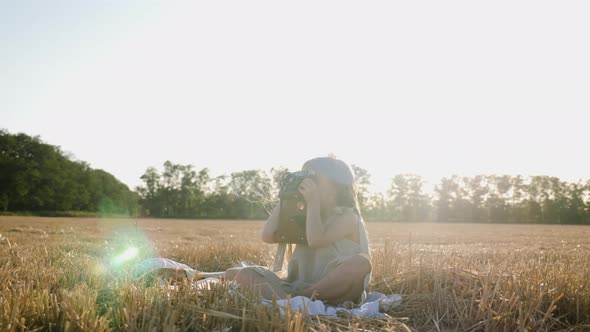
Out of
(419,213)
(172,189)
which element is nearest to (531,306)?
(419,213)

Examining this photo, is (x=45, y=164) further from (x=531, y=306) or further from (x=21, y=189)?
(x=531, y=306)

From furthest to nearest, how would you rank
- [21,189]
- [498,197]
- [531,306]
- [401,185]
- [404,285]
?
[401,185] < [498,197] < [21,189] < [404,285] < [531,306]

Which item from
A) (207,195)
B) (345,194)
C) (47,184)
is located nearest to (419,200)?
(207,195)

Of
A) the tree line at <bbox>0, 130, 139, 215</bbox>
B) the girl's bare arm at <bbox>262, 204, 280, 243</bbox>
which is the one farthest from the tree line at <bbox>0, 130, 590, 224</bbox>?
the girl's bare arm at <bbox>262, 204, 280, 243</bbox>

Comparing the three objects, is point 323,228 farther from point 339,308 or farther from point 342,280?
point 339,308

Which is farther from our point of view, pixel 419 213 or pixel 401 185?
pixel 401 185

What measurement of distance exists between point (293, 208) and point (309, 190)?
281mm

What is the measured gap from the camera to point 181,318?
9.18 feet

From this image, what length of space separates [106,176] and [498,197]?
257 ft

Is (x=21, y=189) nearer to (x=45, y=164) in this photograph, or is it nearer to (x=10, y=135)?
(x=45, y=164)

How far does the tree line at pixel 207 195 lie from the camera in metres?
68.4

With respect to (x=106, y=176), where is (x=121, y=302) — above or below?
below

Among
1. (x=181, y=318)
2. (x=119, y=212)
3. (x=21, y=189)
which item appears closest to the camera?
(x=181, y=318)

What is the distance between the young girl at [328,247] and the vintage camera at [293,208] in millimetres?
78
